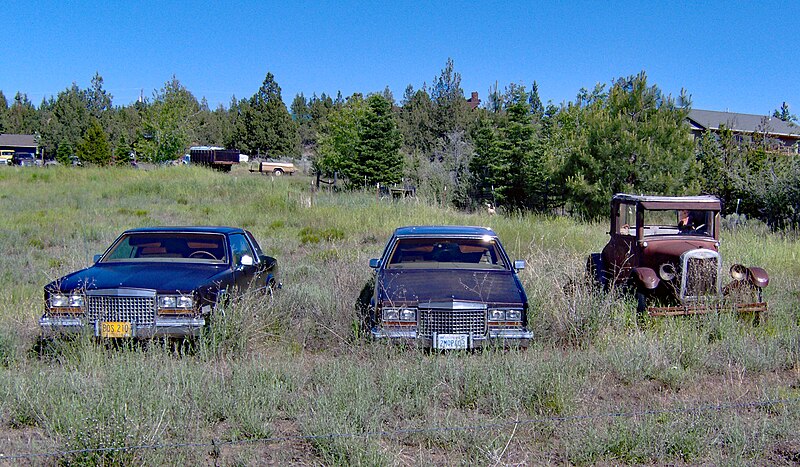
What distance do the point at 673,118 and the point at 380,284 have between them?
21.6 metres

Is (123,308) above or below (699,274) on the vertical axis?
below

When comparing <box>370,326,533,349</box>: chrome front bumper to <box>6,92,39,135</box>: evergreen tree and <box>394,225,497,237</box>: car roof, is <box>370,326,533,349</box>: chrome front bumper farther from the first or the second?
<box>6,92,39,135</box>: evergreen tree

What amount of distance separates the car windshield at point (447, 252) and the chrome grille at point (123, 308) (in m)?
2.89

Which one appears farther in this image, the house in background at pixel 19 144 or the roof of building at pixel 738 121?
the house in background at pixel 19 144

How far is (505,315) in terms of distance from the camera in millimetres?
6793

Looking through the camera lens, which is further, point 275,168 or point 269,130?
point 269,130

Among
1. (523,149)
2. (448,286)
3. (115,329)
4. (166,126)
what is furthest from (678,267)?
(166,126)

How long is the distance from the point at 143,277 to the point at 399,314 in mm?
2991

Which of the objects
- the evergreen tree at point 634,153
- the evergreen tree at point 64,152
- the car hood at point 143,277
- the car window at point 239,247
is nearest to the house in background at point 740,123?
the evergreen tree at point 634,153

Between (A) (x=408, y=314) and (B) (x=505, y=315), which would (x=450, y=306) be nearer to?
(A) (x=408, y=314)

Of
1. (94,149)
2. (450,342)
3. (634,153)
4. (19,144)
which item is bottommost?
(450,342)

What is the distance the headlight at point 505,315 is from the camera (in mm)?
6777

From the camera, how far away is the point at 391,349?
6.54m

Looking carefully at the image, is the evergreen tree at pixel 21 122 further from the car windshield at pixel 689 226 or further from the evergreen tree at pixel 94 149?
the car windshield at pixel 689 226
